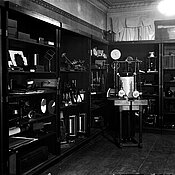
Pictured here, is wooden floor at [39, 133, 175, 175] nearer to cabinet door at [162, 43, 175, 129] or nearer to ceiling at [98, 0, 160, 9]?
cabinet door at [162, 43, 175, 129]

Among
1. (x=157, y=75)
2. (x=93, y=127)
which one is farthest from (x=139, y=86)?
(x=93, y=127)

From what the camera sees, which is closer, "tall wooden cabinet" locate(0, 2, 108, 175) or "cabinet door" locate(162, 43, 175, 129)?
"tall wooden cabinet" locate(0, 2, 108, 175)

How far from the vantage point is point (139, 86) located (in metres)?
7.37

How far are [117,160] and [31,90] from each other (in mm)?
1863

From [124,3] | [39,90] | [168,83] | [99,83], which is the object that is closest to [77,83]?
[99,83]

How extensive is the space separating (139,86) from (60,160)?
11.2 feet

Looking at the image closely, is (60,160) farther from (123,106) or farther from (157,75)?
(157,75)

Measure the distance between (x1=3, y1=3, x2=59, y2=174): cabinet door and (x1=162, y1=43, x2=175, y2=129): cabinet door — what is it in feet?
11.2

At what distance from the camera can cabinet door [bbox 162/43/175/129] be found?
7.00 meters

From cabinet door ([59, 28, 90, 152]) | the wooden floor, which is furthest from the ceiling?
the wooden floor

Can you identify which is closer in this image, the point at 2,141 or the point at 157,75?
the point at 2,141

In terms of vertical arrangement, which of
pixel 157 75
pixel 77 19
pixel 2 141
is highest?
pixel 77 19

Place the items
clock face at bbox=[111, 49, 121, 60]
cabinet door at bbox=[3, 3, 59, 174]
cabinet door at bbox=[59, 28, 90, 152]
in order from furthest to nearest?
clock face at bbox=[111, 49, 121, 60], cabinet door at bbox=[59, 28, 90, 152], cabinet door at bbox=[3, 3, 59, 174]

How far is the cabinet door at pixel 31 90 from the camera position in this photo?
377cm
